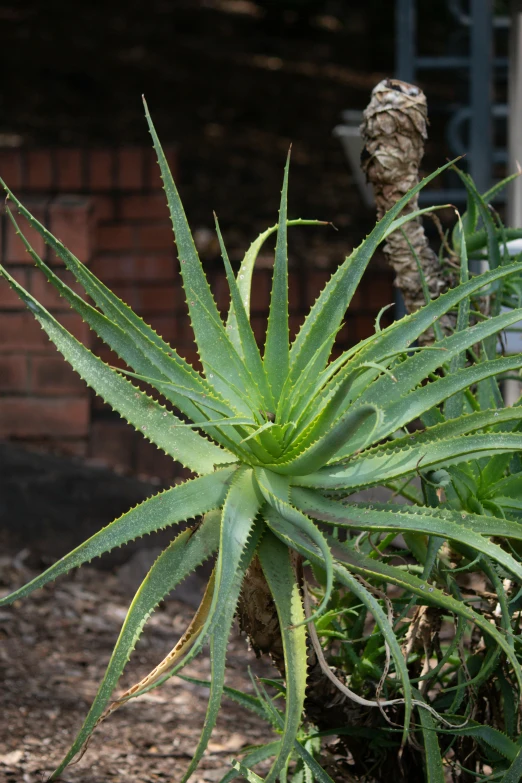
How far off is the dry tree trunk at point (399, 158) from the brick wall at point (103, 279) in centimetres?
188

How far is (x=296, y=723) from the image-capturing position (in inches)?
40.1

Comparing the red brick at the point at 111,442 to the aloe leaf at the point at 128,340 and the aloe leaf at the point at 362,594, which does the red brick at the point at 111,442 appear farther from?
the aloe leaf at the point at 362,594

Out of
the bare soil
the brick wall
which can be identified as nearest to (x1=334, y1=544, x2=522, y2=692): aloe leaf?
the bare soil

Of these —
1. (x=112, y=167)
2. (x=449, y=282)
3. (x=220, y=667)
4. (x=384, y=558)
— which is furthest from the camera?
(x=112, y=167)

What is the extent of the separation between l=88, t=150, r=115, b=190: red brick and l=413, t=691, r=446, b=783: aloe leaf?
2.65 meters

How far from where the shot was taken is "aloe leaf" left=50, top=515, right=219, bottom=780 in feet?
3.30

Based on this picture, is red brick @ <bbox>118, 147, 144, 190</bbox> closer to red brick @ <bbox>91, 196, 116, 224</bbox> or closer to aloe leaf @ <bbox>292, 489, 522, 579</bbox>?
red brick @ <bbox>91, 196, 116, 224</bbox>

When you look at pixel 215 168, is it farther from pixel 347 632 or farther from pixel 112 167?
pixel 347 632

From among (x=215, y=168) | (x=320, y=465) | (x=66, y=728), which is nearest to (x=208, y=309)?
(x=320, y=465)

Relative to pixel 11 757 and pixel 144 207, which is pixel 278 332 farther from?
pixel 144 207

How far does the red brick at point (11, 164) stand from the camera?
3498 mm

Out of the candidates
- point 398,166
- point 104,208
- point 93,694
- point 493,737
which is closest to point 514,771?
point 493,737

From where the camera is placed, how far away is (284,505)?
1044 millimetres

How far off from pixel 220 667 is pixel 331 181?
5176 mm
